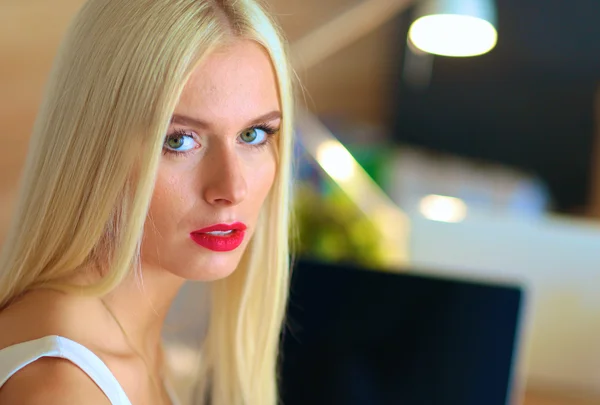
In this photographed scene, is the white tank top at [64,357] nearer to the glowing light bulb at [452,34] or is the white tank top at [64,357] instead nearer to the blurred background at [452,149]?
the blurred background at [452,149]

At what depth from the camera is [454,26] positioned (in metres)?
1.55

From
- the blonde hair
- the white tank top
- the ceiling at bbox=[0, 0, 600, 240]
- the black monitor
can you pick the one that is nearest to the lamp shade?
the black monitor

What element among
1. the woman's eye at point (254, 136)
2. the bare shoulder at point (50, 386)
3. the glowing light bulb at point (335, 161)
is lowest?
the bare shoulder at point (50, 386)

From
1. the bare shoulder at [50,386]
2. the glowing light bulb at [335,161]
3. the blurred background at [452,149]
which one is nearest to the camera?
the bare shoulder at [50,386]

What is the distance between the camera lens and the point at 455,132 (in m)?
3.87

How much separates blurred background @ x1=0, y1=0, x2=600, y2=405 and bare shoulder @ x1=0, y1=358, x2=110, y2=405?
1.37 ft

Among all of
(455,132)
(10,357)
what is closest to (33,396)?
(10,357)

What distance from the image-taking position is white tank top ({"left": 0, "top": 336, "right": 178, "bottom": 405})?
2.10ft

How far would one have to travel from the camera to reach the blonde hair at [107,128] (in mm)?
645

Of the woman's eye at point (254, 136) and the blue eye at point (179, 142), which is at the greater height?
the woman's eye at point (254, 136)

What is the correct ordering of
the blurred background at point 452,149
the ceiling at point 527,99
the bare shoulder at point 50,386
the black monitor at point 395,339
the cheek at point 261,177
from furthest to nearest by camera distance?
the ceiling at point 527,99, the blurred background at point 452,149, the black monitor at point 395,339, the cheek at point 261,177, the bare shoulder at point 50,386

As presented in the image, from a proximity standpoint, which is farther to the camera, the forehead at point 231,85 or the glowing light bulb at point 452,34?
the glowing light bulb at point 452,34

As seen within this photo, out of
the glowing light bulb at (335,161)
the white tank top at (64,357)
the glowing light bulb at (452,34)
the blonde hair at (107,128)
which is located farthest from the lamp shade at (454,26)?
the white tank top at (64,357)

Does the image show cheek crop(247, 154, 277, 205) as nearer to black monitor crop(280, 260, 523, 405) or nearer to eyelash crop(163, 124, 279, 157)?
eyelash crop(163, 124, 279, 157)
